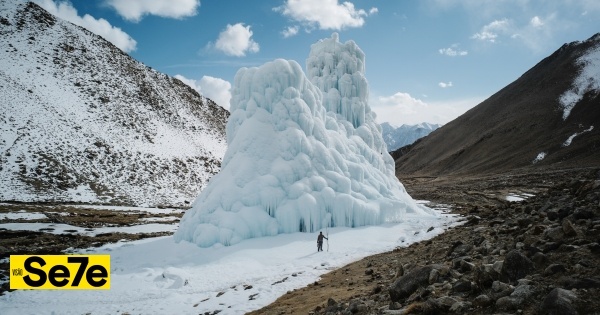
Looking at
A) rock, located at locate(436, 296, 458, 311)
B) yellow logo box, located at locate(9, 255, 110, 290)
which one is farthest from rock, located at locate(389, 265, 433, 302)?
yellow logo box, located at locate(9, 255, 110, 290)

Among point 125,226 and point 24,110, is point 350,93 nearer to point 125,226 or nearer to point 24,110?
point 125,226

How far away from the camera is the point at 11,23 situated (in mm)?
65938

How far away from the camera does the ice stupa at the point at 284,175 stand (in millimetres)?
21906

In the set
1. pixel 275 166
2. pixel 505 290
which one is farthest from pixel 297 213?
pixel 505 290

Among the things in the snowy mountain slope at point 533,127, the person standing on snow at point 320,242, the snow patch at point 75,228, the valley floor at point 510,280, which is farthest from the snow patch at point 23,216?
the snowy mountain slope at point 533,127

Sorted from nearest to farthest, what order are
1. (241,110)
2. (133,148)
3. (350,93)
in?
(241,110)
(350,93)
(133,148)

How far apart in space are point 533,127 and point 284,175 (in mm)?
101253

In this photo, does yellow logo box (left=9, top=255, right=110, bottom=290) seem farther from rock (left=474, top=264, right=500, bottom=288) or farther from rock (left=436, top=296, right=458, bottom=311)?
rock (left=474, top=264, right=500, bottom=288)

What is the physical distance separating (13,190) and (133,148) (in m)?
18.7

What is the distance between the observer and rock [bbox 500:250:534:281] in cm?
593

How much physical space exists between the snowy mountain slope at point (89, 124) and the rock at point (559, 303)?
49.3 metres

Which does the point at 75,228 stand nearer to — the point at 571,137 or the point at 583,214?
the point at 583,214

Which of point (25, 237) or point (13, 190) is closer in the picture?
point (25, 237)

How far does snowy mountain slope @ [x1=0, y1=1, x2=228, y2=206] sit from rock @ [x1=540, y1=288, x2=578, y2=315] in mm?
49336
